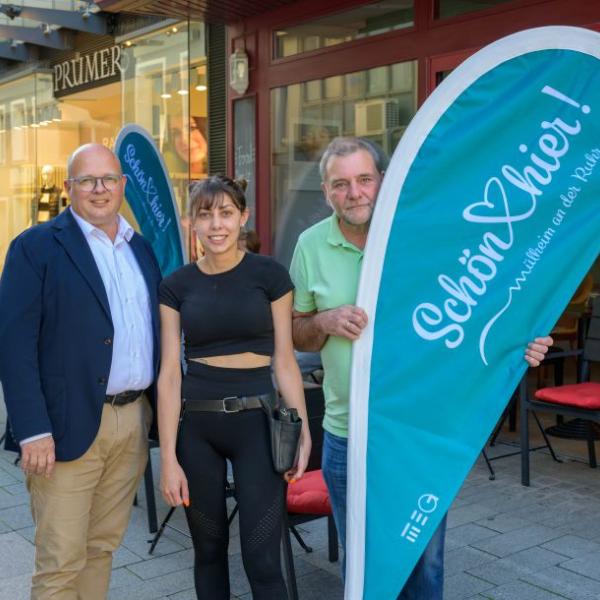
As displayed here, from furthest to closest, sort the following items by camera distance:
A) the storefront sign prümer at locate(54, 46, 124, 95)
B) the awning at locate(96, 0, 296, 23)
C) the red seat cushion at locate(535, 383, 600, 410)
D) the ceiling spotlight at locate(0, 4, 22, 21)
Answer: the storefront sign prümer at locate(54, 46, 124, 95) → the ceiling spotlight at locate(0, 4, 22, 21) → the awning at locate(96, 0, 296, 23) → the red seat cushion at locate(535, 383, 600, 410)

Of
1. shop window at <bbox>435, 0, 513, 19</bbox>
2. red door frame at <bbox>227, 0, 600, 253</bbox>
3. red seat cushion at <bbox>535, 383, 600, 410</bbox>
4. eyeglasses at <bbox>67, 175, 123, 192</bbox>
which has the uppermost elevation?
shop window at <bbox>435, 0, 513, 19</bbox>

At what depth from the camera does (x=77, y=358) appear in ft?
9.29

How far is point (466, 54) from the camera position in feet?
21.1

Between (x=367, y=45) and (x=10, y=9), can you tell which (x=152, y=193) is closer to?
(x=367, y=45)

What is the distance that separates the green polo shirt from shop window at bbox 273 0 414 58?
15.7 ft

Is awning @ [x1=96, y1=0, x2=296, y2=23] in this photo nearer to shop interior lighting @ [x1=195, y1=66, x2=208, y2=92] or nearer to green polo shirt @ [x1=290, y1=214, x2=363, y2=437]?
shop interior lighting @ [x1=195, y1=66, x2=208, y2=92]

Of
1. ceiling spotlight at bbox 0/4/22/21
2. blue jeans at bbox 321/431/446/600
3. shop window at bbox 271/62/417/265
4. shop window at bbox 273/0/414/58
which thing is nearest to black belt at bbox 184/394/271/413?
blue jeans at bbox 321/431/446/600

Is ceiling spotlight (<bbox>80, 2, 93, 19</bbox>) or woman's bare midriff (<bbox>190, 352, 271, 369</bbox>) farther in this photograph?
ceiling spotlight (<bbox>80, 2, 93, 19</bbox>)

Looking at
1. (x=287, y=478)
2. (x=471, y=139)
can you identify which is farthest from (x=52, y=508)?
(x=471, y=139)

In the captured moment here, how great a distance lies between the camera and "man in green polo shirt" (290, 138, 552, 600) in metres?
2.62

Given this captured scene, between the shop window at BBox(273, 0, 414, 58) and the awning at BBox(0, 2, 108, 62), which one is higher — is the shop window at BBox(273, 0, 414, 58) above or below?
below

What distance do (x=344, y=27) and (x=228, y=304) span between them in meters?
5.54

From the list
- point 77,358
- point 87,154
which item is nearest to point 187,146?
point 87,154

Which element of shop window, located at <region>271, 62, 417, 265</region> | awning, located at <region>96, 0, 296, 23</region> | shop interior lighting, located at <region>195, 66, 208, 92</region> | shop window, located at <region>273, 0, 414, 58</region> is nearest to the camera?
shop window, located at <region>273, 0, 414, 58</region>
